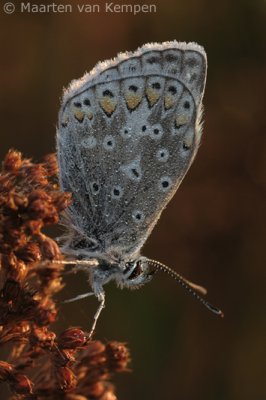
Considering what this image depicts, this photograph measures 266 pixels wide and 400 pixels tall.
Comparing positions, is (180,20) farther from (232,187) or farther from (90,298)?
(90,298)

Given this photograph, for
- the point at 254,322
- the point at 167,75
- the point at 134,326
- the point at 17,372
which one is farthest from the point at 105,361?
the point at 254,322

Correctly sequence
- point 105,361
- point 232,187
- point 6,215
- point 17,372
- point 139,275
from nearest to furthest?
point 6,215 → point 17,372 → point 105,361 → point 139,275 → point 232,187

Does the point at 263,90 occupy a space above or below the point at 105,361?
above

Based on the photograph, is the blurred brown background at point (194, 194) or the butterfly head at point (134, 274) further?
the blurred brown background at point (194, 194)

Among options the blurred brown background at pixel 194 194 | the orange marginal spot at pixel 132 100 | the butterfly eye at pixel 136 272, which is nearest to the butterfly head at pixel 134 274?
the butterfly eye at pixel 136 272

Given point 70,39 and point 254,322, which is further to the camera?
point 70,39

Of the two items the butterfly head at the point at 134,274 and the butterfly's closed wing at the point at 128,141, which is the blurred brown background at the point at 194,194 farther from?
the butterfly's closed wing at the point at 128,141

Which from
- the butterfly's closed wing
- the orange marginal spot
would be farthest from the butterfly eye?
the orange marginal spot
